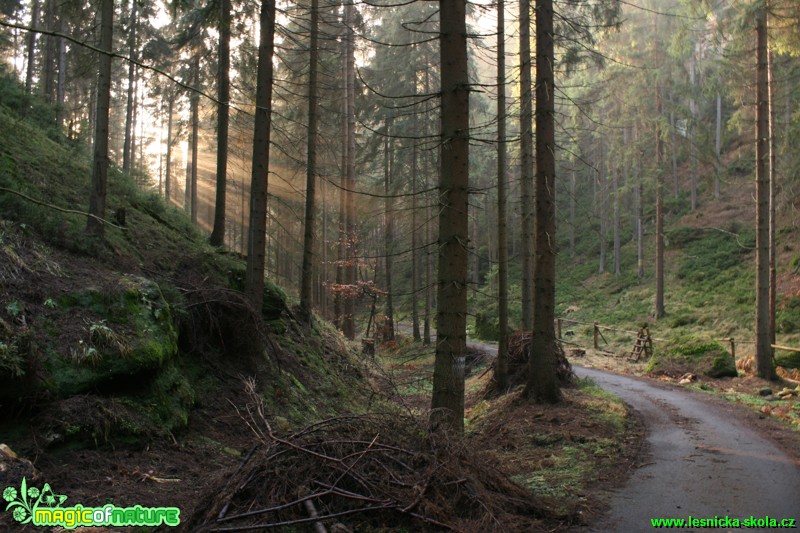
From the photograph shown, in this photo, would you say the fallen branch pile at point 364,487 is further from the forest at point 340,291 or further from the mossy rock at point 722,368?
the mossy rock at point 722,368

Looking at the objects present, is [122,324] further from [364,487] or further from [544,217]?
[544,217]

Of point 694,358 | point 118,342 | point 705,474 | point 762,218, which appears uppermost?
point 762,218

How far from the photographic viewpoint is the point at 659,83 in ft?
81.8

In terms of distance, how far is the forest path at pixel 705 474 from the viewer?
5188 millimetres

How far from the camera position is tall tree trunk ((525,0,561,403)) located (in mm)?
9750

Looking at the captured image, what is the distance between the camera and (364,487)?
13.8 feet

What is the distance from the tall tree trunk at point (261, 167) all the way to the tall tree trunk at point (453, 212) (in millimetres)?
5168

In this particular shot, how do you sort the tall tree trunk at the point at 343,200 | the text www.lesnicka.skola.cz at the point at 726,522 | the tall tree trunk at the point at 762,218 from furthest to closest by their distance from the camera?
the tall tree trunk at the point at 343,200, the tall tree trunk at the point at 762,218, the text www.lesnicka.skola.cz at the point at 726,522

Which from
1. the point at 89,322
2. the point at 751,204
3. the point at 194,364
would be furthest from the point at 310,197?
the point at 751,204

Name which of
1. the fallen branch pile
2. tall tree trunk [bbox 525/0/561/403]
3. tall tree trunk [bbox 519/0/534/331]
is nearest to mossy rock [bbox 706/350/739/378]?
tall tree trunk [bbox 519/0/534/331]

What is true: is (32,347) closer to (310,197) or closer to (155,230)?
(155,230)

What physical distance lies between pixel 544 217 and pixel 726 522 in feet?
19.9

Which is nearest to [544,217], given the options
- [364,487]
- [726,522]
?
[726,522]

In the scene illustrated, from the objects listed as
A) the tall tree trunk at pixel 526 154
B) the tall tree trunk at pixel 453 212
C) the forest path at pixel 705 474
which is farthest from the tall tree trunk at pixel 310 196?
the forest path at pixel 705 474
